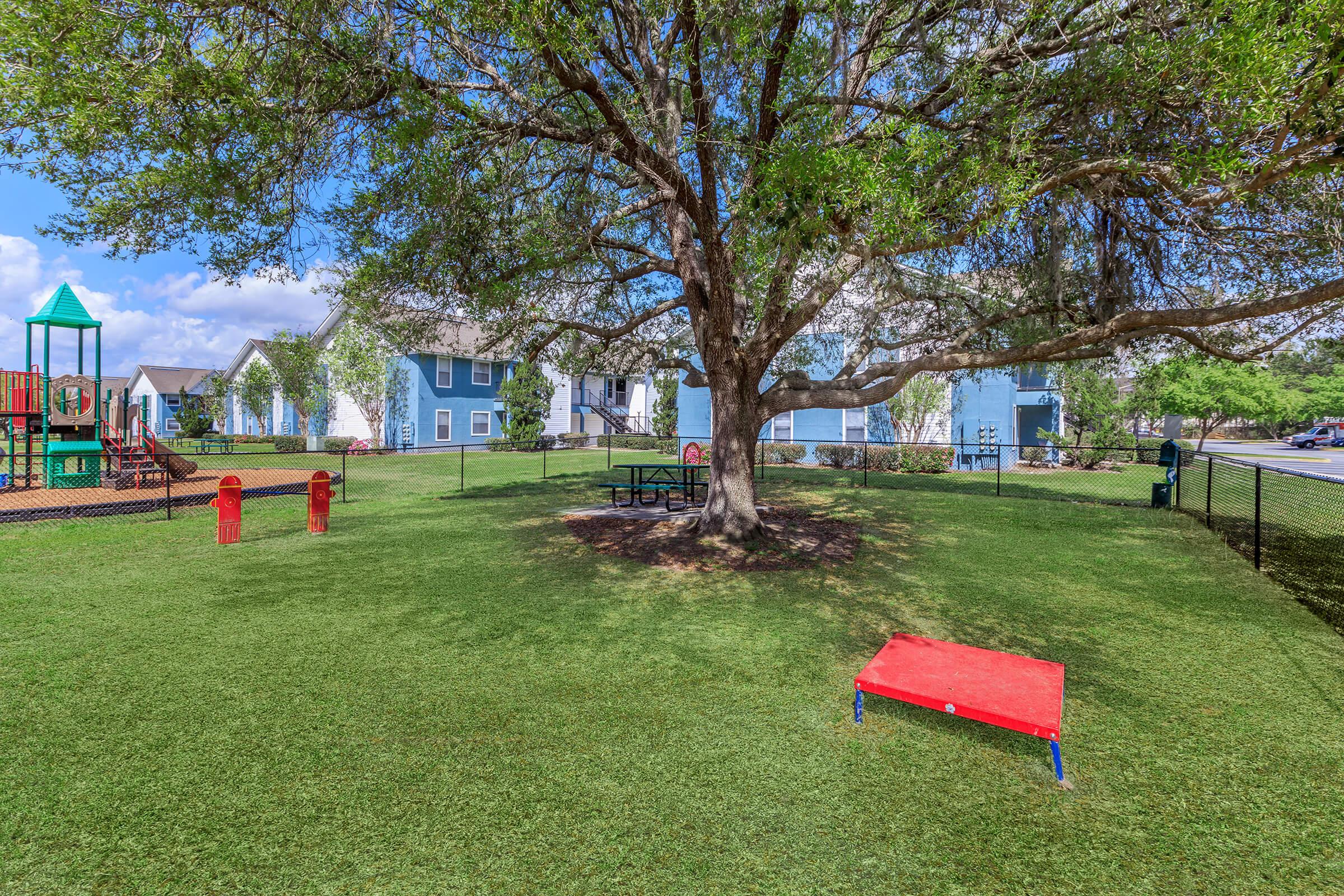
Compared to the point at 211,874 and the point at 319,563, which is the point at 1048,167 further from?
the point at 319,563

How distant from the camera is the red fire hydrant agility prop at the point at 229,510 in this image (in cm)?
997

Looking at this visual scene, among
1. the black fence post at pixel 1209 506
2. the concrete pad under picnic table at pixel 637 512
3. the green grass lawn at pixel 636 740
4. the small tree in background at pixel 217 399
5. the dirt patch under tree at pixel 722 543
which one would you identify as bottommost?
the green grass lawn at pixel 636 740

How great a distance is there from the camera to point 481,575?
27.2 ft

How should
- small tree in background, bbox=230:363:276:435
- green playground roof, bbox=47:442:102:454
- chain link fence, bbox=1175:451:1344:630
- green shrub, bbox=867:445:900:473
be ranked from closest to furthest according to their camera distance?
1. chain link fence, bbox=1175:451:1344:630
2. green playground roof, bbox=47:442:102:454
3. green shrub, bbox=867:445:900:473
4. small tree in background, bbox=230:363:276:435

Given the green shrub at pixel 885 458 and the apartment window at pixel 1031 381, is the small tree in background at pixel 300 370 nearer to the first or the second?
the green shrub at pixel 885 458

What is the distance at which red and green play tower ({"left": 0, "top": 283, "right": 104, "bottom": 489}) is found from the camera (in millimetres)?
14281

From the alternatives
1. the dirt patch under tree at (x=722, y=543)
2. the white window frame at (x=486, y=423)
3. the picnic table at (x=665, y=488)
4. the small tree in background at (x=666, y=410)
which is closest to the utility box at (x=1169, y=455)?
the dirt patch under tree at (x=722, y=543)

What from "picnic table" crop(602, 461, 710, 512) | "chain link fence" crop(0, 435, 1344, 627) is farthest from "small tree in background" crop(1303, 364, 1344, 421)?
"picnic table" crop(602, 461, 710, 512)

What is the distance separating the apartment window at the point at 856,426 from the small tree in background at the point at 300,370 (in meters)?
26.2

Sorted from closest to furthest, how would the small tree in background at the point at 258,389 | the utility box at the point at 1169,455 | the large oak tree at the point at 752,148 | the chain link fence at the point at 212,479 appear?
the large oak tree at the point at 752,148 → the chain link fence at the point at 212,479 → the utility box at the point at 1169,455 → the small tree in background at the point at 258,389

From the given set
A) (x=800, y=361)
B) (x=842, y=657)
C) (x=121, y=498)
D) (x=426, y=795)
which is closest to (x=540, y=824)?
(x=426, y=795)

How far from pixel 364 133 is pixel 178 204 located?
2.17 meters

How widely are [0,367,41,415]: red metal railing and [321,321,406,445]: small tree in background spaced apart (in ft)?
46.4

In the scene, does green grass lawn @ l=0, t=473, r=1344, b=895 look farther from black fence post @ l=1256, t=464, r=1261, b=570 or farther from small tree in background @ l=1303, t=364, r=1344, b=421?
small tree in background @ l=1303, t=364, r=1344, b=421
